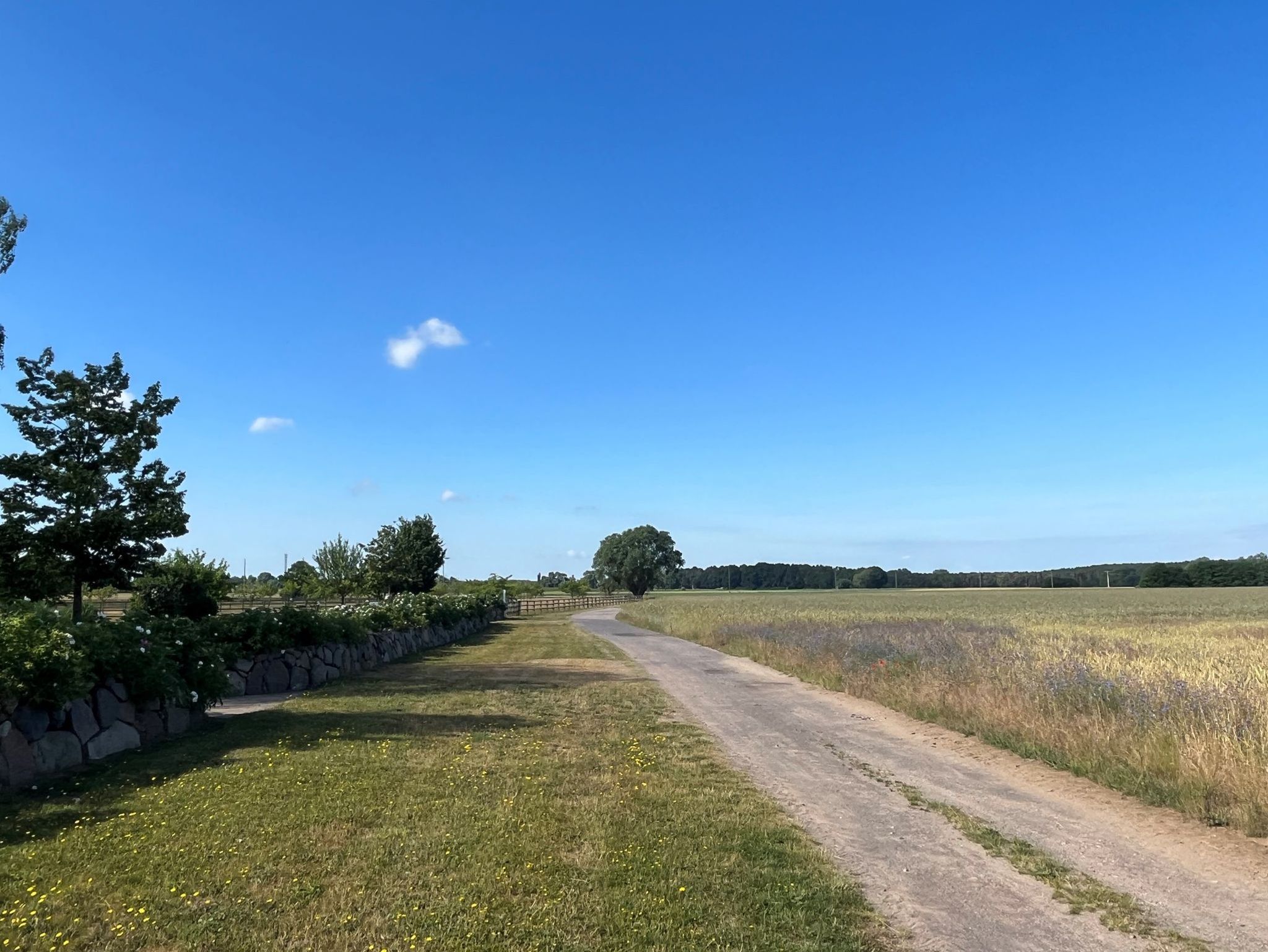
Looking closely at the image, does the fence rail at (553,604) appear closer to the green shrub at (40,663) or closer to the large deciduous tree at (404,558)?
the large deciduous tree at (404,558)

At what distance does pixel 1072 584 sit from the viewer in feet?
457

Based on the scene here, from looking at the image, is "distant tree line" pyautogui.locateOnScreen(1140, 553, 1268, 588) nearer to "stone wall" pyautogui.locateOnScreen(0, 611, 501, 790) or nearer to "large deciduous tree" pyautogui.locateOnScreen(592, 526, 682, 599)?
"large deciduous tree" pyautogui.locateOnScreen(592, 526, 682, 599)

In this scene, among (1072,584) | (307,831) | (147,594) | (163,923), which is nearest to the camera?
(163,923)

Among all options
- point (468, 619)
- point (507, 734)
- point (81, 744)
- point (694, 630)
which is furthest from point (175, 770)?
point (468, 619)

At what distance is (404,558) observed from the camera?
4388 cm

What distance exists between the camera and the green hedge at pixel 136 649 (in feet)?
25.6

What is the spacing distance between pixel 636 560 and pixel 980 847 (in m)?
121

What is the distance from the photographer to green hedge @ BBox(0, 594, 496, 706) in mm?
7812

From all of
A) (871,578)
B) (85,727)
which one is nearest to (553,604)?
(85,727)

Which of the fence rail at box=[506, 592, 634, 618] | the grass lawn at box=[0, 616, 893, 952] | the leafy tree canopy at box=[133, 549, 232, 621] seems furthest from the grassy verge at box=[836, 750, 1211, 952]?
the fence rail at box=[506, 592, 634, 618]

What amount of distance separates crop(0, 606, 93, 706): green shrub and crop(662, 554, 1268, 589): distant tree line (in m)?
131

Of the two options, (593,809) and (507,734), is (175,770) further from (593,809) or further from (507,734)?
(593,809)

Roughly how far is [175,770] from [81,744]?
125 centimetres

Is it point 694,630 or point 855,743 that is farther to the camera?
point 694,630
